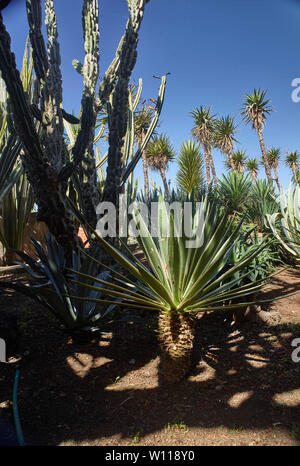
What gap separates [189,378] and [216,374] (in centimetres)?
22

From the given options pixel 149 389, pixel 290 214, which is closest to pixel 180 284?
pixel 149 389

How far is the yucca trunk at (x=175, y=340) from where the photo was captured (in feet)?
6.99

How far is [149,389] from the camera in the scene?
216 centimetres

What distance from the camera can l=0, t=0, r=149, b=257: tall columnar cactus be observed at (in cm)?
296

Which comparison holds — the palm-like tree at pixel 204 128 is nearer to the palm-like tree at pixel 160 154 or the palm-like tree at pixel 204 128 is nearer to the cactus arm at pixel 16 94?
the palm-like tree at pixel 160 154

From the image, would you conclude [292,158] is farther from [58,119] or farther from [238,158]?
[58,119]

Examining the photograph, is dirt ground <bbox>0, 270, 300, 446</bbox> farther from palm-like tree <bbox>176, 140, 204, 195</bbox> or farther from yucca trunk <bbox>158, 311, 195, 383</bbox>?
palm-like tree <bbox>176, 140, 204, 195</bbox>

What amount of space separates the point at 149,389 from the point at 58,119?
10.5 ft

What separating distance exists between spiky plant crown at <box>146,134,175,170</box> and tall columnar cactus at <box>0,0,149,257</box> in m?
17.2

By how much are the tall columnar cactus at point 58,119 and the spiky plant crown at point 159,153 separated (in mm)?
17212
